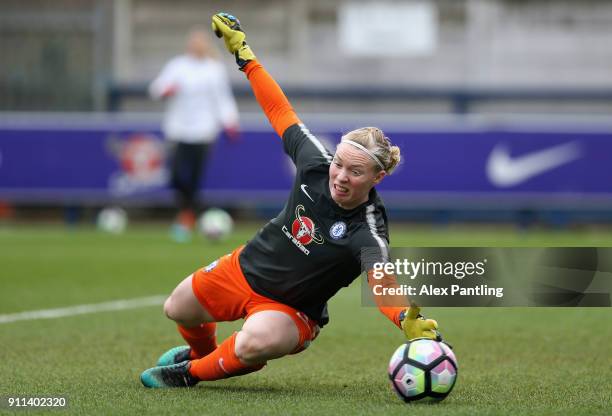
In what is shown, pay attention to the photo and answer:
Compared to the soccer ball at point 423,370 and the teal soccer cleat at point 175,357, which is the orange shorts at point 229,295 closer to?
the teal soccer cleat at point 175,357

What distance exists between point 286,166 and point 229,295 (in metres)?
11.6

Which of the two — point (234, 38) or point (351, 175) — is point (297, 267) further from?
point (234, 38)

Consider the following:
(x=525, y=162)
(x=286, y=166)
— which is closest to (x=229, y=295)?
(x=286, y=166)

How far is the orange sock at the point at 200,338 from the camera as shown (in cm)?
554

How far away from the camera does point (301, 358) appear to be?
248 inches

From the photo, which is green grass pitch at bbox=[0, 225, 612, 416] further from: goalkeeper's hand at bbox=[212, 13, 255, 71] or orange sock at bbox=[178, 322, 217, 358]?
goalkeeper's hand at bbox=[212, 13, 255, 71]

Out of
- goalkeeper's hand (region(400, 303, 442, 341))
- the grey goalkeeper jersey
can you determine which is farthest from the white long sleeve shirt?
goalkeeper's hand (region(400, 303, 442, 341))

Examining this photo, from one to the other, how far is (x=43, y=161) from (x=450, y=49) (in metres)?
8.82

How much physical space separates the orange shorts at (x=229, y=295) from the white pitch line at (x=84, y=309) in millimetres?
2519

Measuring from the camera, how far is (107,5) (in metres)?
21.6

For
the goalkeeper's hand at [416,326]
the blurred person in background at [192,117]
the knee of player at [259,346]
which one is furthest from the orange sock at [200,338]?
the blurred person in background at [192,117]

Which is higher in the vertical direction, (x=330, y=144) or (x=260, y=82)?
(x=260, y=82)

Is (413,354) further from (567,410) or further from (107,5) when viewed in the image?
(107,5)

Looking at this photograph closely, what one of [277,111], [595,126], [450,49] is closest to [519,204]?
[595,126]
